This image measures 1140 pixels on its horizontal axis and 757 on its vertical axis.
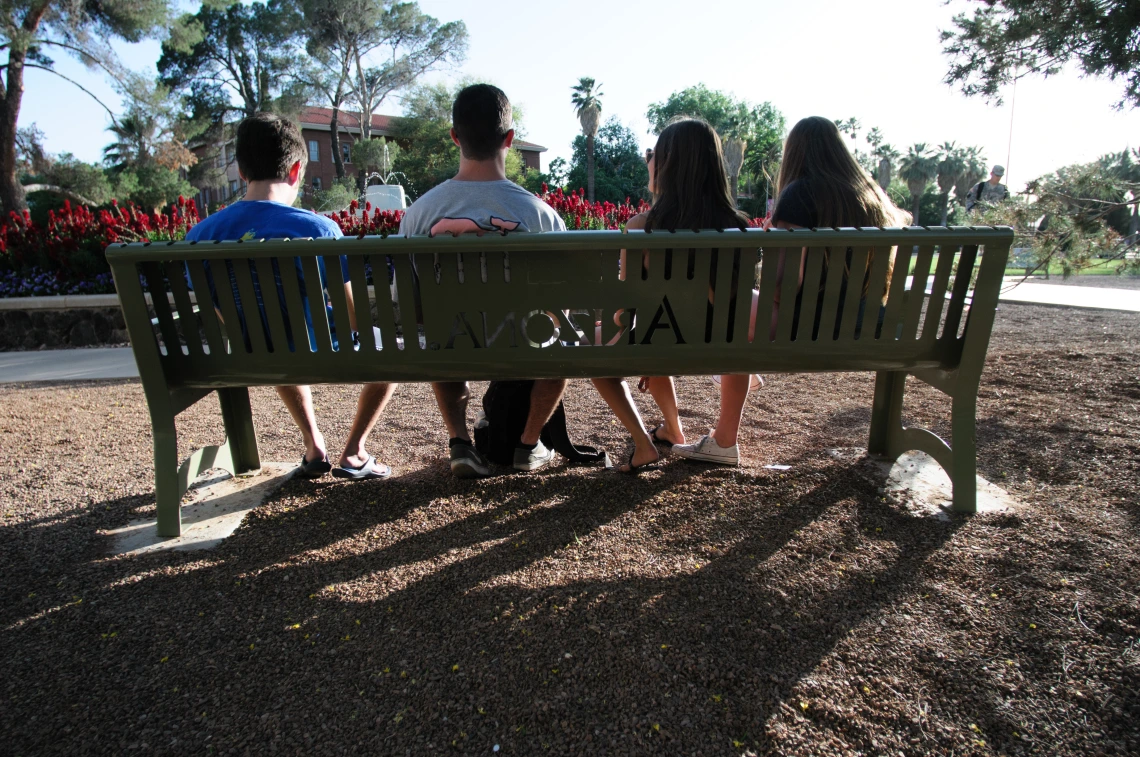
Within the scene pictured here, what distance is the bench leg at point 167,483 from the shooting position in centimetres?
209

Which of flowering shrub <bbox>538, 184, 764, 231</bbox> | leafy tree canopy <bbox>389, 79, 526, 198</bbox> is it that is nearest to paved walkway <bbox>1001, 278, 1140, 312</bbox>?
flowering shrub <bbox>538, 184, 764, 231</bbox>

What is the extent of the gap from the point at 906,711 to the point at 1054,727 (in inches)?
10.4

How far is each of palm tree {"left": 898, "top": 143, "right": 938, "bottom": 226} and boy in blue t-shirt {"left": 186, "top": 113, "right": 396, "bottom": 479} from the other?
62909 millimetres

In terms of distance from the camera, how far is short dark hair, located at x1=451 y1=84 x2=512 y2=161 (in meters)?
2.31

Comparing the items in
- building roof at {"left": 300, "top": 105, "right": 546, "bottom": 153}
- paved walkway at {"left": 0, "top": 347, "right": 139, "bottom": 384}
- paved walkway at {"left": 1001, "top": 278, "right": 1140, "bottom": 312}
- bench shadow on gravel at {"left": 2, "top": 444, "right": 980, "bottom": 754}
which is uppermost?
building roof at {"left": 300, "top": 105, "right": 546, "bottom": 153}

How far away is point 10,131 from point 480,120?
17647 millimetres

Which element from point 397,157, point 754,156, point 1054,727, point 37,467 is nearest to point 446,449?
point 37,467

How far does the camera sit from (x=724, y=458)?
8.81 feet

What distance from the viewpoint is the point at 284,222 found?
2.26m

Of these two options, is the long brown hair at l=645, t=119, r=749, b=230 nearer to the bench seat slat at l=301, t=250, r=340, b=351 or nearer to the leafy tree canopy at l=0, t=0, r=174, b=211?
the bench seat slat at l=301, t=250, r=340, b=351

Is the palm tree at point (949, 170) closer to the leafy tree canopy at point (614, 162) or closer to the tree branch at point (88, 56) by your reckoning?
the leafy tree canopy at point (614, 162)

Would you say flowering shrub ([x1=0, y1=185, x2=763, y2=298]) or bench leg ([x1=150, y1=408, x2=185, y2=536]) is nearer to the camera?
bench leg ([x1=150, y1=408, x2=185, y2=536])

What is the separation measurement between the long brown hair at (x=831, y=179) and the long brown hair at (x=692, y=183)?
0.24 meters

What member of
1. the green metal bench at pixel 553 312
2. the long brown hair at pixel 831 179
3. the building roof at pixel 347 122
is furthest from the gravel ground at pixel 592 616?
the building roof at pixel 347 122
